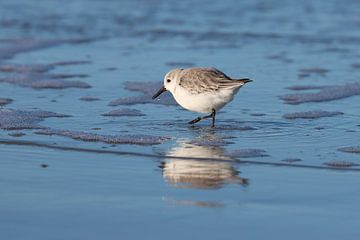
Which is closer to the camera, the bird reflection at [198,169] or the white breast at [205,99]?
the bird reflection at [198,169]

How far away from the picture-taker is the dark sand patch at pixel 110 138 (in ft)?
22.6

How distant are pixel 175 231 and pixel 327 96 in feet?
15.3

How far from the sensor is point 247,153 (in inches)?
257

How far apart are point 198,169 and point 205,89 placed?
1721mm

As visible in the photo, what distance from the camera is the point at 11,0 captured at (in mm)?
16609

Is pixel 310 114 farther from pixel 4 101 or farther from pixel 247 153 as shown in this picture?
pixel 4 101

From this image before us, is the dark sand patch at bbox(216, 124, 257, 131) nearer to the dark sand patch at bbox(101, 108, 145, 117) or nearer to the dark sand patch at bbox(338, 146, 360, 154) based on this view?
the dark sand patch at bbox(101, 108, 145, 117)

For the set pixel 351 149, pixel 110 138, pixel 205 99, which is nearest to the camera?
pixel 351 149

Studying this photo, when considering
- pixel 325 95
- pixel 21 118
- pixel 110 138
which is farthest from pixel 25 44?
pixel 110 138

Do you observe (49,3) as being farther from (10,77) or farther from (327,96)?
(327,96)

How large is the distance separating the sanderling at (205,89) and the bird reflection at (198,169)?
0.88 m

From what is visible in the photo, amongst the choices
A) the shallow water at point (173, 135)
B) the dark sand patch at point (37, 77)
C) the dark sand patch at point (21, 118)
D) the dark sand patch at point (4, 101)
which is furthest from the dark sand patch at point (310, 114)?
the dark sand patch at point (4, 101)

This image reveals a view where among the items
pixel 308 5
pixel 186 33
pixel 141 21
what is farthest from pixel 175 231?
pixel 308 5

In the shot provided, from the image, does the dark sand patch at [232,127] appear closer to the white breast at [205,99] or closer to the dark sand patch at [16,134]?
the white breast at [205,99]
